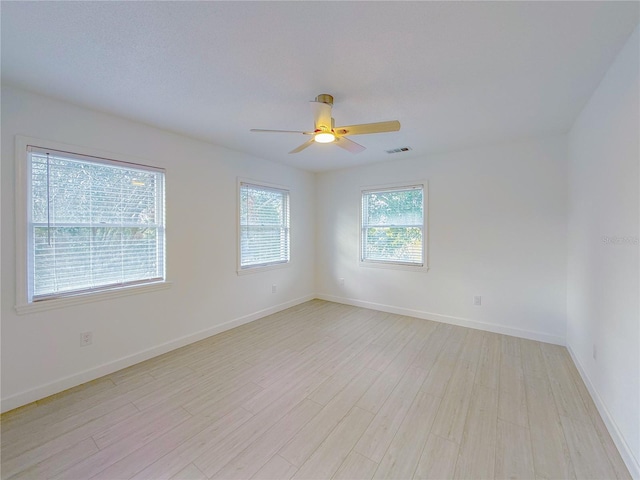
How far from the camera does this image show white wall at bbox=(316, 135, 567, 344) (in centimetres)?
319

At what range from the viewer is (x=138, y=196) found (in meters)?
2.82

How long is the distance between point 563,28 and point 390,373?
279 cm

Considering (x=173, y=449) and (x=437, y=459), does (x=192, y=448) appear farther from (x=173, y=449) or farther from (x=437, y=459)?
(x=437, y=459)

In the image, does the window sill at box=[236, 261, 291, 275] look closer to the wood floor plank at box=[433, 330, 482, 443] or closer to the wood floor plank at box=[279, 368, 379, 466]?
the wood floor plank at box=[279, 368, 379, 466]

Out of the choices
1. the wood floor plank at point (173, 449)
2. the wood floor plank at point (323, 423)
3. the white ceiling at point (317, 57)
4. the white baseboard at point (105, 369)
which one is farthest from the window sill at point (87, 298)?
the wood floor plank at point (323, 423)

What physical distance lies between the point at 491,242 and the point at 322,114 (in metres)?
2.85

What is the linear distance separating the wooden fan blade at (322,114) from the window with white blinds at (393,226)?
2.36 metres

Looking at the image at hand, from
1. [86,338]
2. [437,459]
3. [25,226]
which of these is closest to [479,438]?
→ [437,459]

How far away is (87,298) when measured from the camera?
2.46 metres

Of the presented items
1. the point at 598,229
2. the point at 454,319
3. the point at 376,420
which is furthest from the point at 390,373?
the point at 598,229

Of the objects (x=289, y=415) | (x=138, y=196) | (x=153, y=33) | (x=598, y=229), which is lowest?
(x=289, y=415)

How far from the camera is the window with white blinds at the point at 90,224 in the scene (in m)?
2.22

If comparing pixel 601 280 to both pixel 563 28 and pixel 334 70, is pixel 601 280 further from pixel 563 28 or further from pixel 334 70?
pixel 334 70

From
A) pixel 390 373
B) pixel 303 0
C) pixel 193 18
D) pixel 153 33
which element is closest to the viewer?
pixel 303 0
